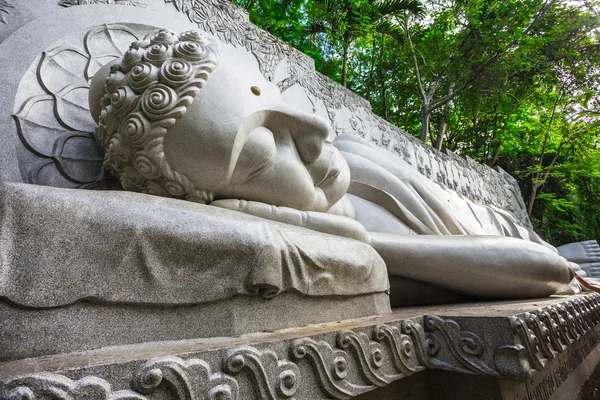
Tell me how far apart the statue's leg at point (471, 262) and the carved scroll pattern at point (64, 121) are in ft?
4.60

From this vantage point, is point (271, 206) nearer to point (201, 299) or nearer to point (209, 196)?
point (209, 196)

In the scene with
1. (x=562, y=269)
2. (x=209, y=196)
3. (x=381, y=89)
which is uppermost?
(x=381, y=89)

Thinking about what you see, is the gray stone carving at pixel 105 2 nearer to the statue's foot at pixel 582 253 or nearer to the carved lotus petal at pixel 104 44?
the carved lotus petal at pixel 104 44

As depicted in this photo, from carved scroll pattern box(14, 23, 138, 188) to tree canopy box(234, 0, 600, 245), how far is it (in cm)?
501

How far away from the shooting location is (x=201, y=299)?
0.98 m

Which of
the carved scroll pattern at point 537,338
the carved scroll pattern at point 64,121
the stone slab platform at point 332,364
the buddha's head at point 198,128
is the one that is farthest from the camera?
the carved scroll pattern at point 64,121

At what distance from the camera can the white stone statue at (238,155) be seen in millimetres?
1342

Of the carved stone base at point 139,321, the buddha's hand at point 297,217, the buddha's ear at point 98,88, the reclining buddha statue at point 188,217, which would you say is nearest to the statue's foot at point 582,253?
the reclining buddha statue at point 188,217

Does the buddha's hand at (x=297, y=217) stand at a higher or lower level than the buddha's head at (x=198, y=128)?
lower

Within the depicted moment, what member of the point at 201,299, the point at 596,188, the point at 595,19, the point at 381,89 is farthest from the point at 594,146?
the point at 201,299

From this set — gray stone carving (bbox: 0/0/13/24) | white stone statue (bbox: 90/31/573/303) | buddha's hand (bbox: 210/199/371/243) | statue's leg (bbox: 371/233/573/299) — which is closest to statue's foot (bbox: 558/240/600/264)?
statue's leg (bbox: 371/233/573/299)

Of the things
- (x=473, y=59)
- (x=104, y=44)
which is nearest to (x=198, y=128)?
(x=104, y=44)

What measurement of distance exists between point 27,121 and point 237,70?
1.01 meters

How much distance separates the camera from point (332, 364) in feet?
3.06
